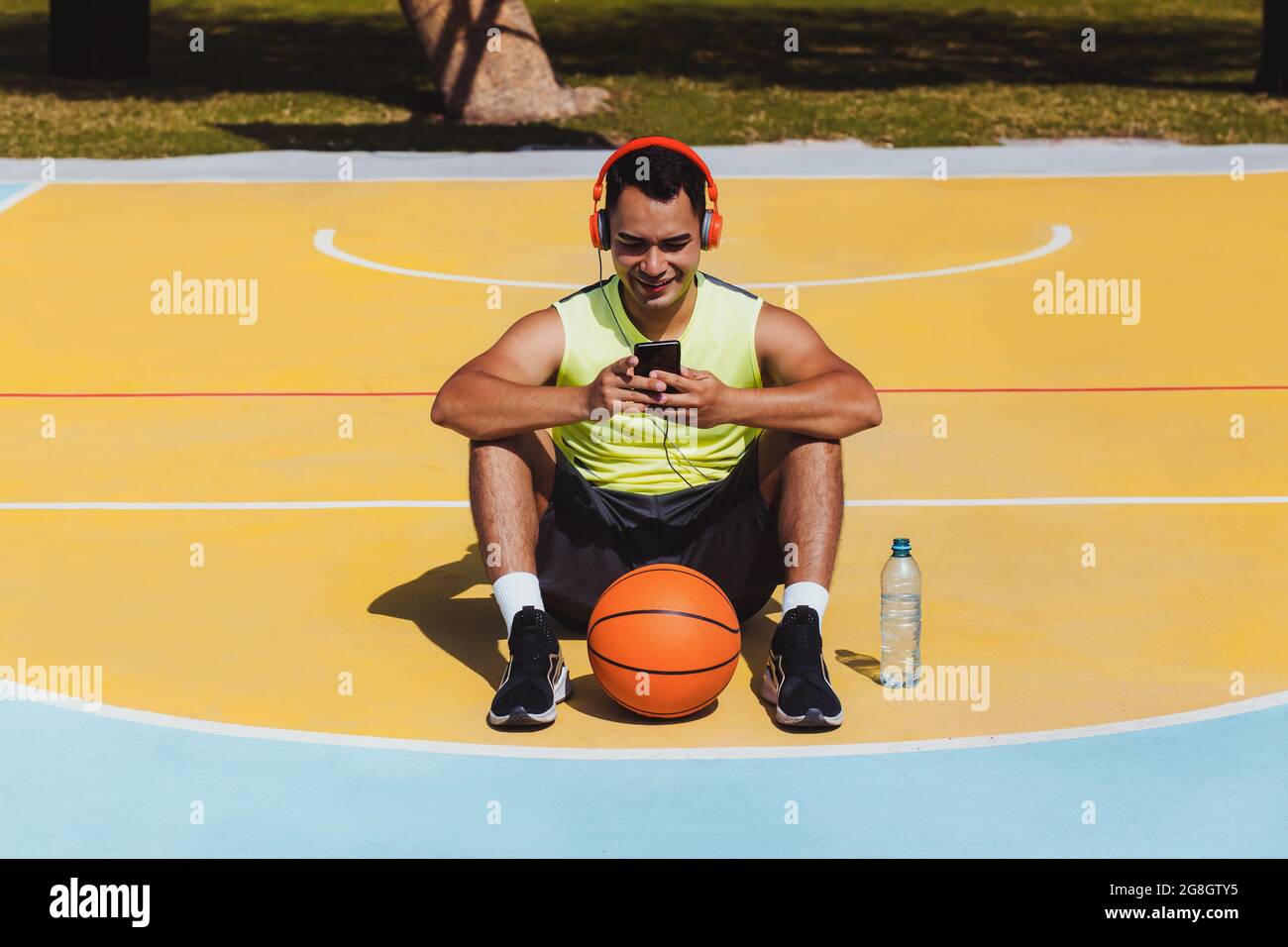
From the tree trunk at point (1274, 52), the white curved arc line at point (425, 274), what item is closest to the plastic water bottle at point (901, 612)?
the white curved arc line at point (425, 274)

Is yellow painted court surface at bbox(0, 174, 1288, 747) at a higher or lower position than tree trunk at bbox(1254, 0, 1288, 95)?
lower

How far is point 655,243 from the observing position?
5.86 metres

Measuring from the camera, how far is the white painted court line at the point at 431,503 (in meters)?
8.06

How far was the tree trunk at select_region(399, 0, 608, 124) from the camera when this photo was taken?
20906 mm

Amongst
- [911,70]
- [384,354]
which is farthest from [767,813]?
[911,70]

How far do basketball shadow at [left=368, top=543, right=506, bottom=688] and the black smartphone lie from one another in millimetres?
1132

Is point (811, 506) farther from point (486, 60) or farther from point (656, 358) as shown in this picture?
point (486, 60)

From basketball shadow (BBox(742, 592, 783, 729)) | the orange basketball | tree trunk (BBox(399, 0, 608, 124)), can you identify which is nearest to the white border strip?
tree trunk (BBox(399, 0, 608, 124))

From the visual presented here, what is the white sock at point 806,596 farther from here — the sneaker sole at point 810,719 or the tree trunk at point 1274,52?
the tree trunk at point 1274,52

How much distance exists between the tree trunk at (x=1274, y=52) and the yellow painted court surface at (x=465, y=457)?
7.50 metres

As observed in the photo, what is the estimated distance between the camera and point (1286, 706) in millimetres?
5871

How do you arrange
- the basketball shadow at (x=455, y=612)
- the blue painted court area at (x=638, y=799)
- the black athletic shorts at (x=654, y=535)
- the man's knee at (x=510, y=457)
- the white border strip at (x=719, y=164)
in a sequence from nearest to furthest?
the blue painted court area at (x=638, y=799) < the man's knee at (x=510, y=457) < the black athletic shorts at (x=654, y=535) < the basketball shadow at (x=455, y=612) < the white border strip at (x=719, y=164)

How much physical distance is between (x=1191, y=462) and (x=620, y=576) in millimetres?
3666

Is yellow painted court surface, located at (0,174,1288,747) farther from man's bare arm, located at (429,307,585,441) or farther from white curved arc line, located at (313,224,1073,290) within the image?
man's bare arm, located at (429,307,585,441)
